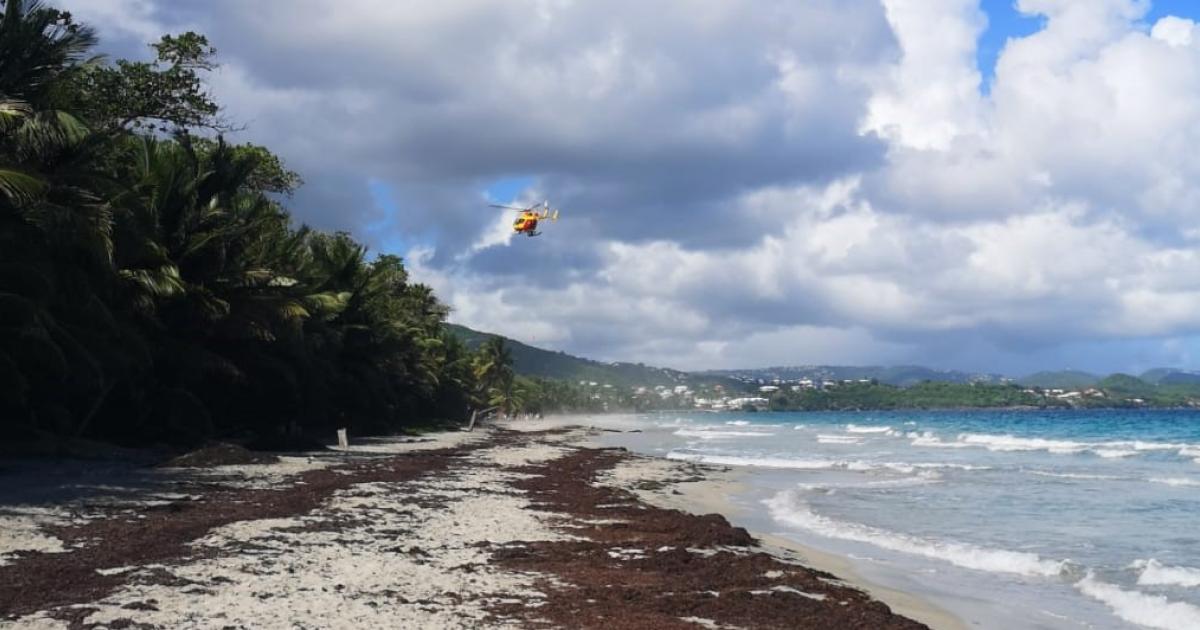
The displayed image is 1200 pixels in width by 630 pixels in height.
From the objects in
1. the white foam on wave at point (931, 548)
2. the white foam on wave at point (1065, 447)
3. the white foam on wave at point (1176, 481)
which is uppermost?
the white foam on wave at point (931, 548)

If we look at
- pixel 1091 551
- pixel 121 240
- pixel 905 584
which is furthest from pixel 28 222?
pixel 1091 551

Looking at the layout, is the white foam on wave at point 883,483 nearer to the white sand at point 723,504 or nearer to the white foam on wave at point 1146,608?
the white sand at point 723,504

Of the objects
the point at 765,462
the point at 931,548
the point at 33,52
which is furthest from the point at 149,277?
the point at 765,462

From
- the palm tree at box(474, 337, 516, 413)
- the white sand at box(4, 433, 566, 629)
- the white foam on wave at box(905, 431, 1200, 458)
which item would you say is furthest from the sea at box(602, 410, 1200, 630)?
the palm tree at box(474, 337, 516, 413)

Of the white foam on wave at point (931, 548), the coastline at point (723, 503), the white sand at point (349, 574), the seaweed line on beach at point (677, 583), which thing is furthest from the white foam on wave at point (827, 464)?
the white sand at point (349, 574)

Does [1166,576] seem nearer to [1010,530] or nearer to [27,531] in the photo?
[1010,530]

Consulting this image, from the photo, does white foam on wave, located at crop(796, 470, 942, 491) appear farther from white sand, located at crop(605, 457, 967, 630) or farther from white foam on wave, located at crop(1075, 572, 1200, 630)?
white foam on wave, located at crop(1075, 572, 1200, 630)
